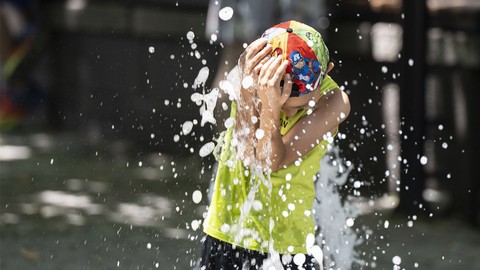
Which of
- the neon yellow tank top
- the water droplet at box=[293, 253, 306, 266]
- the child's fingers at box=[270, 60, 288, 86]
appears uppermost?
the child's fingers at box=[270, 60, 288, 86]

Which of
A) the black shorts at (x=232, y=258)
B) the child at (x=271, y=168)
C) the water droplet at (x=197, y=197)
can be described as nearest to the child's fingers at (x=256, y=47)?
the child at (x=271, y=168)

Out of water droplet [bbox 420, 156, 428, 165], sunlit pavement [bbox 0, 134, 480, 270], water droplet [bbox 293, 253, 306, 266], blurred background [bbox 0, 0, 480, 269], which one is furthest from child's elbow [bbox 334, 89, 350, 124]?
water droplet [bbox 420, 156, 428, 165]

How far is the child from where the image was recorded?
303cm

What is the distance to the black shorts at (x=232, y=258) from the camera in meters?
3.21

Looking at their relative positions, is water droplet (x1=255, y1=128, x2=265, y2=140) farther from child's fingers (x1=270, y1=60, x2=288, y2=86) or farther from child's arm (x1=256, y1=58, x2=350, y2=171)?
child's fingers (x1=270, y1=60, x2=288, y2=86)

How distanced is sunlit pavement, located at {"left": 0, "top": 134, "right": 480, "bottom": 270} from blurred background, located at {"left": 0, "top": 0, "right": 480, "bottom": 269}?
0.01 metres

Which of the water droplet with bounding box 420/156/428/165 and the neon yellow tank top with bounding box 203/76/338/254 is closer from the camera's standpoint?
the neon yellow tank top with bounding box 203/76/338/254

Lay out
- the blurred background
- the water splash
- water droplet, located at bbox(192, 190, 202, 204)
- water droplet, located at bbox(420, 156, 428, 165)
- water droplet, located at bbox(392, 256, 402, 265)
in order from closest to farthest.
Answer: water droplet, located at bbox(192, 190, 202, 204) < the water splash < water droplet, located at bbox(392, 256, 402, 265) < the blurred background < water droplet, located at bbox(420, 156, 428, 165)

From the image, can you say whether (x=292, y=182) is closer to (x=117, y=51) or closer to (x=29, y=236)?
(x=29, y=236)

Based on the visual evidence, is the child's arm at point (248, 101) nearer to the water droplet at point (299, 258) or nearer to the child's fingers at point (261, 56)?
the child's fingers at point (261, 56)

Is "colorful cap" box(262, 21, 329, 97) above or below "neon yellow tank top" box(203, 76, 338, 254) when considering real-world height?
above

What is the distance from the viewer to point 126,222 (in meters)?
6.11

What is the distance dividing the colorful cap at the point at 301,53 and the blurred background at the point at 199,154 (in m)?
2.00

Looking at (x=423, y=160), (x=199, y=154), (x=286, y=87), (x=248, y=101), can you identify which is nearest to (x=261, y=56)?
(x=286, y=87)
